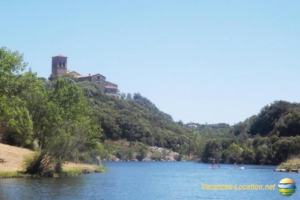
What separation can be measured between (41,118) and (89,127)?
8592 millimetres

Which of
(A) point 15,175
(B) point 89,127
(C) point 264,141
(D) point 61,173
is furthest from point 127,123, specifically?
(A) point 15,175

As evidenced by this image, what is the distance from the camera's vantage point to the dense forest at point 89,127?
49.8 meters

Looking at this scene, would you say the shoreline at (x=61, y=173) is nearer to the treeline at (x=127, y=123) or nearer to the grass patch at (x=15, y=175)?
the grass patch at (x=15, y=175)

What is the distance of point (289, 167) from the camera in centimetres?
8619

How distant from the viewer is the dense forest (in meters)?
49.8

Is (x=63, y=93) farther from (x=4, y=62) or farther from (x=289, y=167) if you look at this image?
(x=289, y=167)

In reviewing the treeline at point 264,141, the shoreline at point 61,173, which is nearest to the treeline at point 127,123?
the treeline at point 264,141

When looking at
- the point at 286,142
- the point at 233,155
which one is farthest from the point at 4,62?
the point at 233,155

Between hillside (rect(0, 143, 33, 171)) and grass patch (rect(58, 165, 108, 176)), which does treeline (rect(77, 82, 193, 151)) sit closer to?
grass patch (rect(58, 165, 108, 176))

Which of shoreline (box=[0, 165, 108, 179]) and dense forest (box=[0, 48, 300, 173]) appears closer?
shoreline (box=[0, 165, 108, 179])

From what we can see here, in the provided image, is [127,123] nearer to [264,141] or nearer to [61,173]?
[264,141]

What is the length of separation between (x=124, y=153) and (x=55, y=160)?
4456 inches

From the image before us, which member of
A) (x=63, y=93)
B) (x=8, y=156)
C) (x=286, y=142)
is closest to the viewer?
(x=8, y=156)

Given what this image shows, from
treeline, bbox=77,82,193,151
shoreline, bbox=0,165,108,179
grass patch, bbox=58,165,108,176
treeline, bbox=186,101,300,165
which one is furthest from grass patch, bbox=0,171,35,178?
treeline, bbox=77,82,193,151
